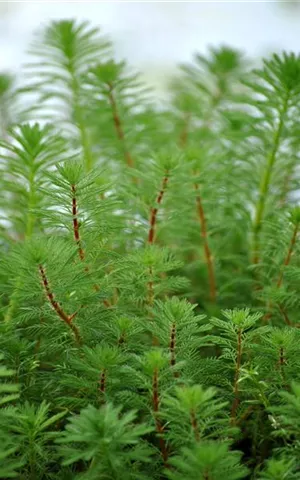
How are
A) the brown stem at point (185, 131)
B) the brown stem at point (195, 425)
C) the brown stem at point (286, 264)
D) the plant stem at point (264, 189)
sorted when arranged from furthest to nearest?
the brown stem at point (185, 131) < the plant stem at point (264, 189) < the brown stem at point (286, 264) < the brown stem at point (195, 425)

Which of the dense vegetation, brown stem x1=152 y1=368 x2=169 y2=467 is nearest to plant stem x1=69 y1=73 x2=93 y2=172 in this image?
the dense vegetation

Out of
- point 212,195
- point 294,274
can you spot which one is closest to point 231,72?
point 212,195

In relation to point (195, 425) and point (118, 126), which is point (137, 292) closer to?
point (195, 425)

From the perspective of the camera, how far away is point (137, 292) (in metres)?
0.53

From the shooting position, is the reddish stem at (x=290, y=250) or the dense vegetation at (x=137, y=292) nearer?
the dense vegetation at (x=137, y=292)

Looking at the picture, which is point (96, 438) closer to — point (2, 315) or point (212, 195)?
point (2, 315)

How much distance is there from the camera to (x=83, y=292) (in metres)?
0.47

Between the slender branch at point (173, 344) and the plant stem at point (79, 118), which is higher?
the plant stem at point (79, 118)

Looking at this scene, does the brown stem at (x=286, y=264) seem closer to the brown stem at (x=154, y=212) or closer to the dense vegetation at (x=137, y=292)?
the dense vegetation at (x=137, y=292)

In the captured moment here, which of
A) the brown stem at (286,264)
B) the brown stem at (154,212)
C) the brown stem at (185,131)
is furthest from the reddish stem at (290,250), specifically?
the brown stem at (185,131)

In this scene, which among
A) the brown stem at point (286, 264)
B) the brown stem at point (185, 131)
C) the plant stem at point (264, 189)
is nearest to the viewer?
the brown stem at point (286, 264)

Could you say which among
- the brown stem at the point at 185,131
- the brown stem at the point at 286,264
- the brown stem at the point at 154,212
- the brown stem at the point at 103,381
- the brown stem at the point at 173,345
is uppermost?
the brown stem at the point at 185,131

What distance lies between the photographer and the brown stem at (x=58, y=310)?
17.3 inches

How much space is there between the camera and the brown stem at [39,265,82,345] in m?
0.44
